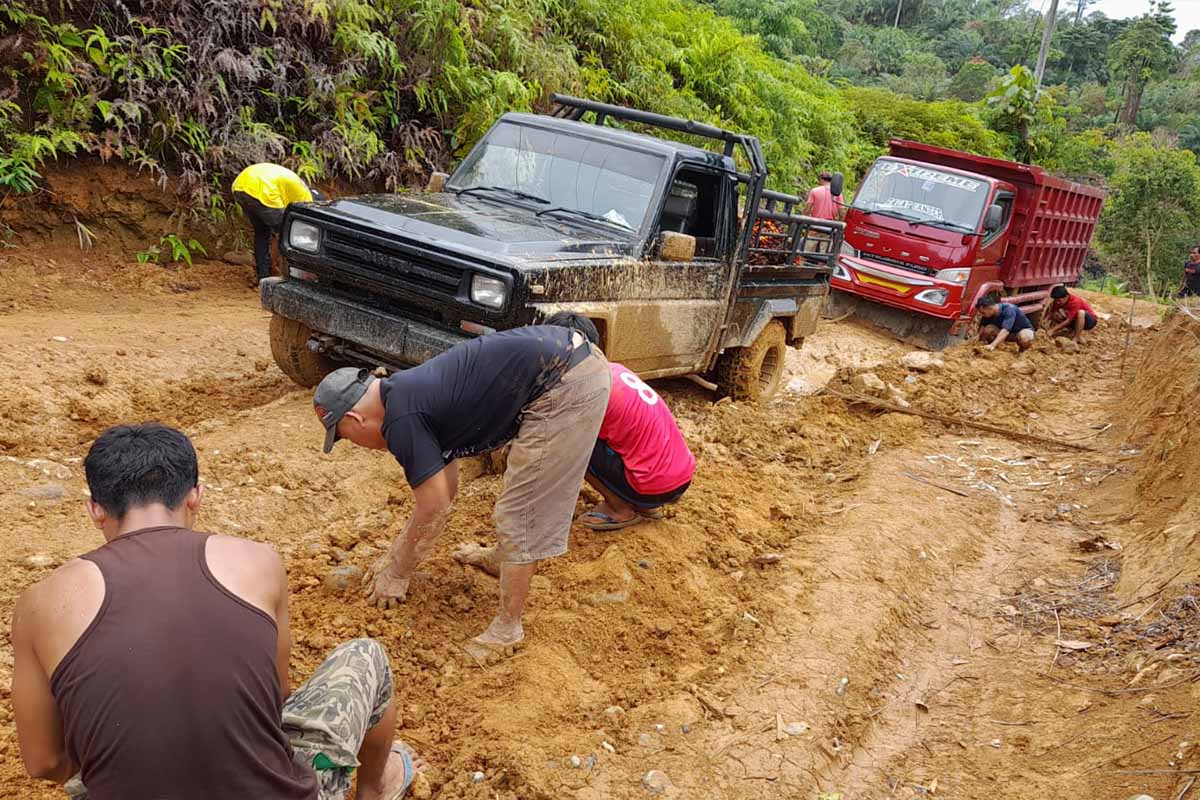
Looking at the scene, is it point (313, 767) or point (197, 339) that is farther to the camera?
point (197, 339)

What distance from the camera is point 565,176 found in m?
6.49

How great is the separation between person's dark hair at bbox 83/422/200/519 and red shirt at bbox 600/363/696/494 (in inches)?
93.6

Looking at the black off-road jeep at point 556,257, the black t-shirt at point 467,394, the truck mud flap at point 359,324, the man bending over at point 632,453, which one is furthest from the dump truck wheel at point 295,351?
the black t-shirt at point 467,394

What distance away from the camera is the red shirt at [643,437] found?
4473 mm

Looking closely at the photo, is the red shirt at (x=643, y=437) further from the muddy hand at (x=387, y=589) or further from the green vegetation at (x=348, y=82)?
the green vegetation at (x=348, y=82)

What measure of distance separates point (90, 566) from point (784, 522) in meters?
4.49

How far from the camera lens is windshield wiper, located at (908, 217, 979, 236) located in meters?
11.9

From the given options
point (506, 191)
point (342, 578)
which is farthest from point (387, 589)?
point (506, 191)

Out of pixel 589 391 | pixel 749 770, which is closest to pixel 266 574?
pixel 589 391

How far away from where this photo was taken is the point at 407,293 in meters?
5.36

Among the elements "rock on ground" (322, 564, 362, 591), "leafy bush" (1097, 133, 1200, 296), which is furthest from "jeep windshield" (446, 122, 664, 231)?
"leafy bush" (1097, 133, 1200, 296)

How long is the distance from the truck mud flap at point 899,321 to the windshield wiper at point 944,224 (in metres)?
1.08

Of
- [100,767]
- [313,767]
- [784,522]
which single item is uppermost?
[100,767]

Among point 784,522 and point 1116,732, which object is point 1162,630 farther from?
point 784,522
